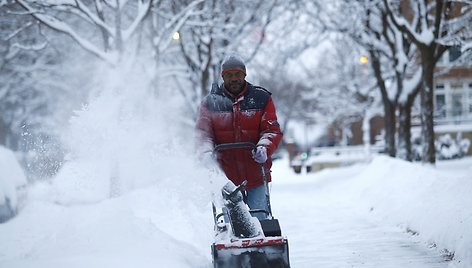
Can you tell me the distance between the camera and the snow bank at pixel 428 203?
17.5 ft

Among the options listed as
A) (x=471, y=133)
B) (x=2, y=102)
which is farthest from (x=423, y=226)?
(x=471, y=133)

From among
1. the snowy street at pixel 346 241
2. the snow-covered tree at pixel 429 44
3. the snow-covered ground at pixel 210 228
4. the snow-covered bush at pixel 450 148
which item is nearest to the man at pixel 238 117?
the snow-covered ground at pixel 210 228

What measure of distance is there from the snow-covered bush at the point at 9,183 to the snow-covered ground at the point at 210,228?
8.1 inches

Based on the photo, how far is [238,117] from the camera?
4738 millimetres

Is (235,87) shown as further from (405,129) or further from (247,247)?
(405,129)

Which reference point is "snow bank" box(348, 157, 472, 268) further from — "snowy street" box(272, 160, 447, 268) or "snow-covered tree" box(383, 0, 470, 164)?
"snow-covered tree" box(383, 0, 470, 164)

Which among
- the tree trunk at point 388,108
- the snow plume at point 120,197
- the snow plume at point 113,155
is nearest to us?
the snow plume at point 120,197

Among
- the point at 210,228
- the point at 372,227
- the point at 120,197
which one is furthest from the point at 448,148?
the point at 210,228

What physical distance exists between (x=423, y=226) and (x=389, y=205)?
2.30m

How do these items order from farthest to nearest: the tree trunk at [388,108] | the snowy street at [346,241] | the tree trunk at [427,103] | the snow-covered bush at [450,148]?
1. the snow-covered bush at [450,148]
2. the tree trunk at [388,108]
3. the tree trunk at [427,103]
4. the snowy street at [346,241]

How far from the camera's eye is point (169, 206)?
847 centimetres

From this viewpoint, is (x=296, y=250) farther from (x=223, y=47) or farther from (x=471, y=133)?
(x=471, y=133)

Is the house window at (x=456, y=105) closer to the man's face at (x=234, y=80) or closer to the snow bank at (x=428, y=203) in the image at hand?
the snow bank at (x=428, y=203)

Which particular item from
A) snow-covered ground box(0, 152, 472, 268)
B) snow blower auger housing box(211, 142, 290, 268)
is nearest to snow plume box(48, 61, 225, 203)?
snow-covered ground box(0, 152, 472, 268)
